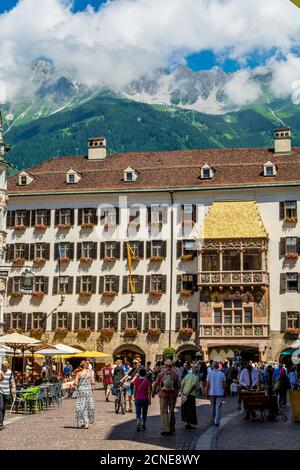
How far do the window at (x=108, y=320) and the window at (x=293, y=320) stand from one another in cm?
1409

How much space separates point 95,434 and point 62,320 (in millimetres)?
43590

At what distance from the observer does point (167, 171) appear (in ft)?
220

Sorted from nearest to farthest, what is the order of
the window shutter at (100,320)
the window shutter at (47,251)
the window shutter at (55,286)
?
the window shutter at (100,320)
the window shutter at (55,286)
the window shutter at (47,251)

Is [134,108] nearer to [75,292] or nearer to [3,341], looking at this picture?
[75,292]

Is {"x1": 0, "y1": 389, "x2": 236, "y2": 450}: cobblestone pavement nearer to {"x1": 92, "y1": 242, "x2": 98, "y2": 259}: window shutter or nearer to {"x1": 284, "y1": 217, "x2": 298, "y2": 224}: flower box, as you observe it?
{"x1": 284, "y1": 217, "x2": 298, "y2": 224}: flower box

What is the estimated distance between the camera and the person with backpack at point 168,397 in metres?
20.6

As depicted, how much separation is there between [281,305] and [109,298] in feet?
45.4

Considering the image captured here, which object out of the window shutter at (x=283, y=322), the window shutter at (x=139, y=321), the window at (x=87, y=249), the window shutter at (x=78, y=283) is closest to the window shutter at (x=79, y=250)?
the window at (x=87, y=249)

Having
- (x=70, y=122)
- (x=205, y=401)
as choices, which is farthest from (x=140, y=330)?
(x=70, y=122)

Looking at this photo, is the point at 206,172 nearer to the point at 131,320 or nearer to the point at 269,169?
the point at 269,169

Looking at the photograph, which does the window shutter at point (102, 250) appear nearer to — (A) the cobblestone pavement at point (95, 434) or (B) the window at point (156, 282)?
(B) the window at point (156, 282)

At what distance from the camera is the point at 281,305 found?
60062mm

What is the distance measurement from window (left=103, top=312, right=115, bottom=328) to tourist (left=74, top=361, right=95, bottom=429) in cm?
3923

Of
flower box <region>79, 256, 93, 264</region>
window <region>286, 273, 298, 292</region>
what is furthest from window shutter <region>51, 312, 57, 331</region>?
window <region>286, 273, 298, 292</region>
